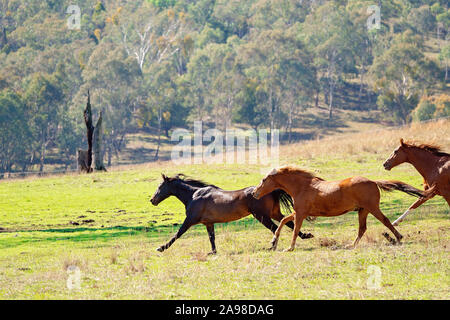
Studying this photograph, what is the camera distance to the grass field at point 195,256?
406 inches

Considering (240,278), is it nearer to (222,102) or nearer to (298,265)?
(298,265)

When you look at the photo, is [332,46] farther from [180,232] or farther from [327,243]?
[327,243]

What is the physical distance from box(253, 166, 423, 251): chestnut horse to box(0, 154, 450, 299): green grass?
504 millimetres

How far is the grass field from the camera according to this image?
10320 mm

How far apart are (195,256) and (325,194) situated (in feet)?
9.38

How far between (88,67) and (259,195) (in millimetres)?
83388

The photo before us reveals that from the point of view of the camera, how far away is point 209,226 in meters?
15.1

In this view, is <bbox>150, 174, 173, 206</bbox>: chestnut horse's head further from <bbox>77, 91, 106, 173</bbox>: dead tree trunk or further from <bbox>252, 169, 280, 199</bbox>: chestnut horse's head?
<bbox>77, 91, 106, 173</bbox>: dead tree trunk

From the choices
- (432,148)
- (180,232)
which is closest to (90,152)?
(180,232)

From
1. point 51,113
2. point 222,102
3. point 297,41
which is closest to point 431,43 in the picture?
point 297,41

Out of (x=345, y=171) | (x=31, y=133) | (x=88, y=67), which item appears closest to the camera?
(x=345, y=171)

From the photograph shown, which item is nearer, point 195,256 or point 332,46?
point 195,256

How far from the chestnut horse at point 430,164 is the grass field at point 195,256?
899 millimetres

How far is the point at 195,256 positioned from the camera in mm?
13773
